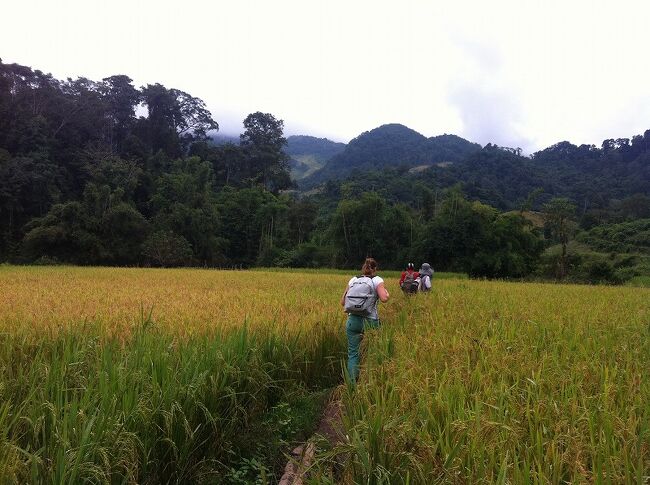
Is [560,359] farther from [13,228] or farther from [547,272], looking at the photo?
[13,228]

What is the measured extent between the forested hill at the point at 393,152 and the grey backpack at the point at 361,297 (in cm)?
10103

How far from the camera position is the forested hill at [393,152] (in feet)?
366

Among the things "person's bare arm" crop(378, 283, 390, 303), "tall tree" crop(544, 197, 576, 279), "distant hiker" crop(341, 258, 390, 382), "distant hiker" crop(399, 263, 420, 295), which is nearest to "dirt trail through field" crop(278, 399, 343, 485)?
"distant hiker" crop(341, 258, 390, 382)

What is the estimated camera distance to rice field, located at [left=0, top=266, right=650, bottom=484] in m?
2.09

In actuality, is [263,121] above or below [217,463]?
above

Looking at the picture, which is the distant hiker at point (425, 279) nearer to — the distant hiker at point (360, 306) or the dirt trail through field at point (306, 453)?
the distant hiker at point (360, 306)

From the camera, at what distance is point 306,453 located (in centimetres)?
265

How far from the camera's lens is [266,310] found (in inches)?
276

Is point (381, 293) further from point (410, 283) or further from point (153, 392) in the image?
point (410, 283)

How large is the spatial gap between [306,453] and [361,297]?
102 inches

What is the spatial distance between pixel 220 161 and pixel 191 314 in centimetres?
5972

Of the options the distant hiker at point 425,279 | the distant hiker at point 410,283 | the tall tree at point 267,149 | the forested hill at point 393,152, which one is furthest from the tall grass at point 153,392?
the forested hill at point 393,152

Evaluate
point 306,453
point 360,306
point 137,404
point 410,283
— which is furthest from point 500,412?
point 410,283

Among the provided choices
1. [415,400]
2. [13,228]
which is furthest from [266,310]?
[13,228]
